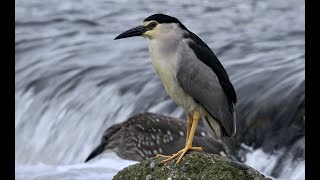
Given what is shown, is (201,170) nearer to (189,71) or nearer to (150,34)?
(189,71)

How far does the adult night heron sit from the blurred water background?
2727 millimetres

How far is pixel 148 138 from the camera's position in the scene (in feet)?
34.1

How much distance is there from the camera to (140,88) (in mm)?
12453

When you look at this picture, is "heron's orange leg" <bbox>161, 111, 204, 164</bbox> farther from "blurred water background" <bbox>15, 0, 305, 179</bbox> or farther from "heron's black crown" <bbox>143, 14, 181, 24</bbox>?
"blurred water background" <bbox>15, 0, 305, 179</bbox>

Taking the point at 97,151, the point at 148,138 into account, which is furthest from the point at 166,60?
the point at 97,151

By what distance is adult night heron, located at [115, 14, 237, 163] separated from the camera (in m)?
6.83

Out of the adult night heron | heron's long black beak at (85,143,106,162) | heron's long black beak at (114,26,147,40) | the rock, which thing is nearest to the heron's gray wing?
the adult night heron

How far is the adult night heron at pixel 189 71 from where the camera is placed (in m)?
6.83

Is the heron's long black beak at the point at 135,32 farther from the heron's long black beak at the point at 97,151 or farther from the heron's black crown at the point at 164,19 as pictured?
the heron's long black beak at the point at 97,151

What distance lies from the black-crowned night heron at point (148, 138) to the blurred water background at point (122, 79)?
0.16 meters

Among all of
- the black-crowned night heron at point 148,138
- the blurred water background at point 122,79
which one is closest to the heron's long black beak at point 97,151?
the black-crowned night heron at point 148,138

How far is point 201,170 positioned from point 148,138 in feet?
12.8
